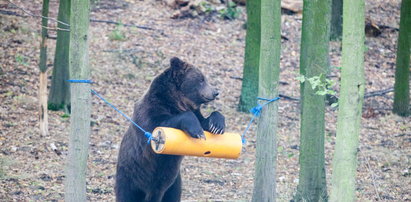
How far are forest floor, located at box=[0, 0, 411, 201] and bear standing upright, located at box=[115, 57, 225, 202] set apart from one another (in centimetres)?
169

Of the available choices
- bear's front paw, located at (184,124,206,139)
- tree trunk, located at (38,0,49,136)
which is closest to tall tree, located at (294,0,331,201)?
bear's front paw, located at (184,124,206,139)

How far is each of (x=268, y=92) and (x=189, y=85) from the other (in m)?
1.06

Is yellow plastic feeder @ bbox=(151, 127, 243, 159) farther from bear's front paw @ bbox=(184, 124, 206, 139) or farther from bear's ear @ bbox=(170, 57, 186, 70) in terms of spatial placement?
bear's ear @ bbox=(170, 57, 186, 70)

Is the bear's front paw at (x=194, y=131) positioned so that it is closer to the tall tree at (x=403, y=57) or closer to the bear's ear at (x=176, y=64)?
the bear's ear at (x=176, y=64)

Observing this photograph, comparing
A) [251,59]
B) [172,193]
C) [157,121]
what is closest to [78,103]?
[157,121]

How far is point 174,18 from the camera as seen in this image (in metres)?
19.1

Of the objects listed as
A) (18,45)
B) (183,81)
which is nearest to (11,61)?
(18,45)

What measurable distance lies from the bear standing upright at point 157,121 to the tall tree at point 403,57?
7.64 m

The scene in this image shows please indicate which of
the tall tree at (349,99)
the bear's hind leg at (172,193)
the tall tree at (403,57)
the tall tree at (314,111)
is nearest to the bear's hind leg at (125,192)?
the bear's hind leg at (172,193)

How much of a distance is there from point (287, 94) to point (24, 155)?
754 centimetres

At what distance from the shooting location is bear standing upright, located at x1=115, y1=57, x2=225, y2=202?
7398 millimetres

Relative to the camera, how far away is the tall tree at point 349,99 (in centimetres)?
525

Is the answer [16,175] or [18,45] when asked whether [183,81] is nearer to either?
[16,175]

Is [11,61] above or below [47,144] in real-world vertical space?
above
